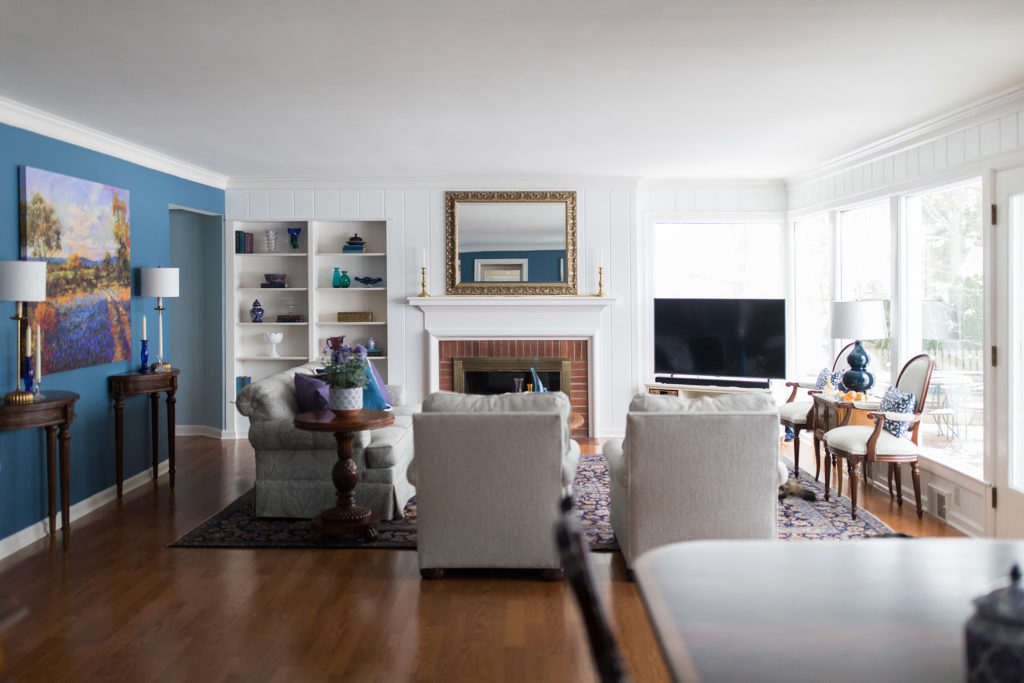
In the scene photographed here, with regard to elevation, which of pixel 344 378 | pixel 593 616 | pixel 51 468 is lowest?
pixel 51 468

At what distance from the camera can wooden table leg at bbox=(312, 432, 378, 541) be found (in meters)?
4.00

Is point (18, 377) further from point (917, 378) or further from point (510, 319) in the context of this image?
point (917, 378)

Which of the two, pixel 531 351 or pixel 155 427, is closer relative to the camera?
pixel 155 427

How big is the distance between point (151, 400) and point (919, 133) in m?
5.79

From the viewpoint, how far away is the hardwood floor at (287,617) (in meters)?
2.61

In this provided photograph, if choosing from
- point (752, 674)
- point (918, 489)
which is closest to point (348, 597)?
point (752, 674)

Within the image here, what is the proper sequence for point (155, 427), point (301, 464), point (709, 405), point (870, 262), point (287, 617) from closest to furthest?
point (287, 617)
point (709, 405)
point (301, 464)
point (155, 427)
point (870, 262)

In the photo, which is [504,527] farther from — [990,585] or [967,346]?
[967,346]

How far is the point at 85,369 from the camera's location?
187 inches

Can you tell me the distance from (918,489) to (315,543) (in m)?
3.64

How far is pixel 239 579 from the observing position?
11.5 ft

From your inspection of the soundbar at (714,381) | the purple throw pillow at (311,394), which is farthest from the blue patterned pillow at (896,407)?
the purple throw pillow at (311,394)

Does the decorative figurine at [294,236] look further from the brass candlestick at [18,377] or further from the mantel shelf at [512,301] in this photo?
the brass candlestick at [18,377]

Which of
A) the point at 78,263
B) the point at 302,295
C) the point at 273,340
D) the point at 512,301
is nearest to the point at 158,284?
the point at 78,263
